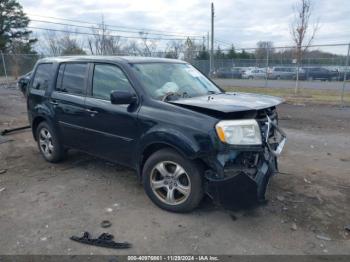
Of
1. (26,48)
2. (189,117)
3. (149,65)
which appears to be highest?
(26,48)

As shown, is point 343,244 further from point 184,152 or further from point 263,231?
point 184,152

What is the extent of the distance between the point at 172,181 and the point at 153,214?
1.51 feet

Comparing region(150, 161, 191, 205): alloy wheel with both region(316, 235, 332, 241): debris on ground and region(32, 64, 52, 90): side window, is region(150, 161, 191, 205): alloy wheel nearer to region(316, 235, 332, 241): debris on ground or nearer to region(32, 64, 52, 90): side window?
region(316, 235, 332, 241): debris on ground

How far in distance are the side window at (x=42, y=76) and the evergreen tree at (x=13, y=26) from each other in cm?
4104

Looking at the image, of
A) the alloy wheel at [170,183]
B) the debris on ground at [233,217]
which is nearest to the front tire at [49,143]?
the alloy wheel at [170,183]

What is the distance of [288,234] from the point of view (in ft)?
11.3

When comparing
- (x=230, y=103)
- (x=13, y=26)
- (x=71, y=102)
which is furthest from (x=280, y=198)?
(x=13, y=26)

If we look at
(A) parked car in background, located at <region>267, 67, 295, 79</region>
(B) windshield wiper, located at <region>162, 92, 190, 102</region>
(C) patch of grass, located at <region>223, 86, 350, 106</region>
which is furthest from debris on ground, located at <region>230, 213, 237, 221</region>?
(A) parked car in background, located at <region>267, 67, 295, 79</region>

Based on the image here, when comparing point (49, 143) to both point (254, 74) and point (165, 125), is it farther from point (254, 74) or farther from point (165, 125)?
point (254, 74)

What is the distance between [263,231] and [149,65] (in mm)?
2593

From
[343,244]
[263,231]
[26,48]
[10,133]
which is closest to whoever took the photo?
[343,244]

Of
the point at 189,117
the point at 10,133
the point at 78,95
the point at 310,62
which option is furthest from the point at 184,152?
the point at 310,62

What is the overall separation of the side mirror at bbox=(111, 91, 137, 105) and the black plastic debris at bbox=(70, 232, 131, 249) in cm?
151

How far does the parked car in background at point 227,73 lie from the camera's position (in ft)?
84.5
